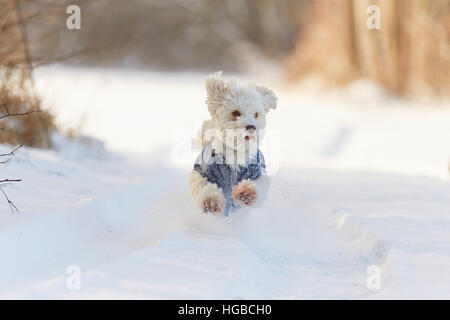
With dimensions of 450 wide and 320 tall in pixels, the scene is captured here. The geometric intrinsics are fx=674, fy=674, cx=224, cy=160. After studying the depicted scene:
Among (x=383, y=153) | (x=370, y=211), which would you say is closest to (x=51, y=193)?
(x=370, y=211)

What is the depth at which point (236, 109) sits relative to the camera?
5.13 metres

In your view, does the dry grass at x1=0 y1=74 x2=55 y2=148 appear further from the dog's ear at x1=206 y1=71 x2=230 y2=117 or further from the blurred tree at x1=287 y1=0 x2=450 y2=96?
the blurred tree at x1=287 y1=0 x2=450 y2=96

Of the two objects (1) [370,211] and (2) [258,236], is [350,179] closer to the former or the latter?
(1) [370,211]

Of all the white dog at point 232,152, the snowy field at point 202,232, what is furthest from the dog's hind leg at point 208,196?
the snowy field at point 202,232

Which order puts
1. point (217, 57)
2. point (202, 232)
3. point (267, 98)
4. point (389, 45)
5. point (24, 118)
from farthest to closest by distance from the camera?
point (217, 57) → point (389, 45) → point (24, 118) → point (267, 98) → point (202, 232)

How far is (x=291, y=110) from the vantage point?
16.2m

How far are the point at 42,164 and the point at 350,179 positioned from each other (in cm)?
311

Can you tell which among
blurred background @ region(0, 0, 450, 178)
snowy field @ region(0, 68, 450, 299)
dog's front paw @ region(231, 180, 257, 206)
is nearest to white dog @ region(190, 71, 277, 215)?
dog's front paw @ region(231, 180, 257, 206)

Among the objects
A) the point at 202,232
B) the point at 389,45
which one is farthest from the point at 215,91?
the point at 389,45

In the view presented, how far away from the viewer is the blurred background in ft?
25.7

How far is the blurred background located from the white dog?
2.27m

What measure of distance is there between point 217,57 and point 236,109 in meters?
26.6

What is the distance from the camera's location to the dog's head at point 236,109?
201 inches

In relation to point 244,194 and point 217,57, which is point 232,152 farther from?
point 217,57
